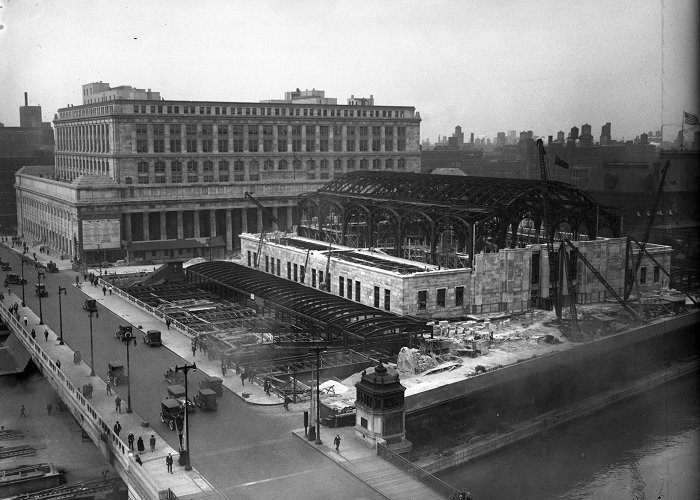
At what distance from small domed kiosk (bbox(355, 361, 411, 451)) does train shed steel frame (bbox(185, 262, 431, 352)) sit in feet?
43.5

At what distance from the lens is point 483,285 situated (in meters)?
64.6

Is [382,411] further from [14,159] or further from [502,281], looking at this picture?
[14,159]

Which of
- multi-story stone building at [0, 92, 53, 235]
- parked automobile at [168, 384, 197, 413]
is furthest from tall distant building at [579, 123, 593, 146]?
multi-story stone building at [0, 92, 53, 235]

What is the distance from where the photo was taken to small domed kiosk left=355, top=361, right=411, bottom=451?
126 ft

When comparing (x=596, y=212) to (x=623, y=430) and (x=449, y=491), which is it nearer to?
(x=623, y=430)

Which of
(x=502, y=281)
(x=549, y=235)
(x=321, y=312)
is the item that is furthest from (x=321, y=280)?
(x=549, y=235)

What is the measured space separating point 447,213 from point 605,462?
28.5 metres

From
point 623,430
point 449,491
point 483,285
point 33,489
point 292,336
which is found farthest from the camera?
point 483,285

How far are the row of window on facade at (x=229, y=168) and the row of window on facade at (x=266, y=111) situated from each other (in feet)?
21.9

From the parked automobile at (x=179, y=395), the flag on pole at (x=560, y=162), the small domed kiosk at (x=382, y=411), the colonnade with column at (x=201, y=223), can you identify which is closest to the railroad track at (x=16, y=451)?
the parked automobile at (x=179, y=395)

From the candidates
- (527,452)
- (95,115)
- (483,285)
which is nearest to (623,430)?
(527,452)

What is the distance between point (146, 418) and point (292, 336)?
52.6 feet

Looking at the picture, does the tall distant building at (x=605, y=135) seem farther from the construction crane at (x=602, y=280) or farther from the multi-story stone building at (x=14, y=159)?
the multi-story stone building at (x=14, y=159)

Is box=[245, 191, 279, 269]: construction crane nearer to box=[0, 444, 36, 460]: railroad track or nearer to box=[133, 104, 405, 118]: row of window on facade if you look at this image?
box=[133, 104, 405, 118]: row of window on facade
